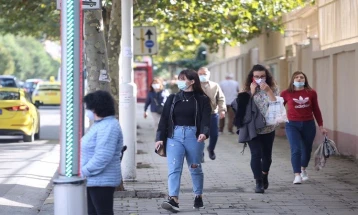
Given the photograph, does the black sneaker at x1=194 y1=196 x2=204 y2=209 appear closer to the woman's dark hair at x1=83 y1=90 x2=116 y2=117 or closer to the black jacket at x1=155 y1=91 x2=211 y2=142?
the black jacket at x1=155 y1=91 x2=211 y2=142

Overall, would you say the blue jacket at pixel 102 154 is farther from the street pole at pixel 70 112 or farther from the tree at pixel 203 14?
the tree at pixel 203 14

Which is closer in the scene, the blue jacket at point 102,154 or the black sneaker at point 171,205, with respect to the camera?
the blue jacket at point 102,154

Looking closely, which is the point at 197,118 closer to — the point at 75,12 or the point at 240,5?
the point at 75,12

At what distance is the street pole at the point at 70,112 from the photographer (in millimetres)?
7027

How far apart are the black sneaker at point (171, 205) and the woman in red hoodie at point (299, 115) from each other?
3.19 metres

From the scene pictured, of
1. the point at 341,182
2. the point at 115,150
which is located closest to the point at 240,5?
the point at 341,182

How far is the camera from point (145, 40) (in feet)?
64.5

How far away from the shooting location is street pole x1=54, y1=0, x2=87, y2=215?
7.03 m

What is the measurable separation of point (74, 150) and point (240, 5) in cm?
1386

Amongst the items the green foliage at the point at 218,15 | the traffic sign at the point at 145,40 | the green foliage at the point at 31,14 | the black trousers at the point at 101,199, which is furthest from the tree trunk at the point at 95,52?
the traffic sign at the point at 145,40

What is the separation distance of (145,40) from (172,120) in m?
9.33

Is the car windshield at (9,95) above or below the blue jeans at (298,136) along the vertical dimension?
above

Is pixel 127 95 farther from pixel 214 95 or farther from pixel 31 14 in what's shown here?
pixel 31 14

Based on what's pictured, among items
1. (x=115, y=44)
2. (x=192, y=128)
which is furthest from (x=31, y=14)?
(x=192, y=128)
